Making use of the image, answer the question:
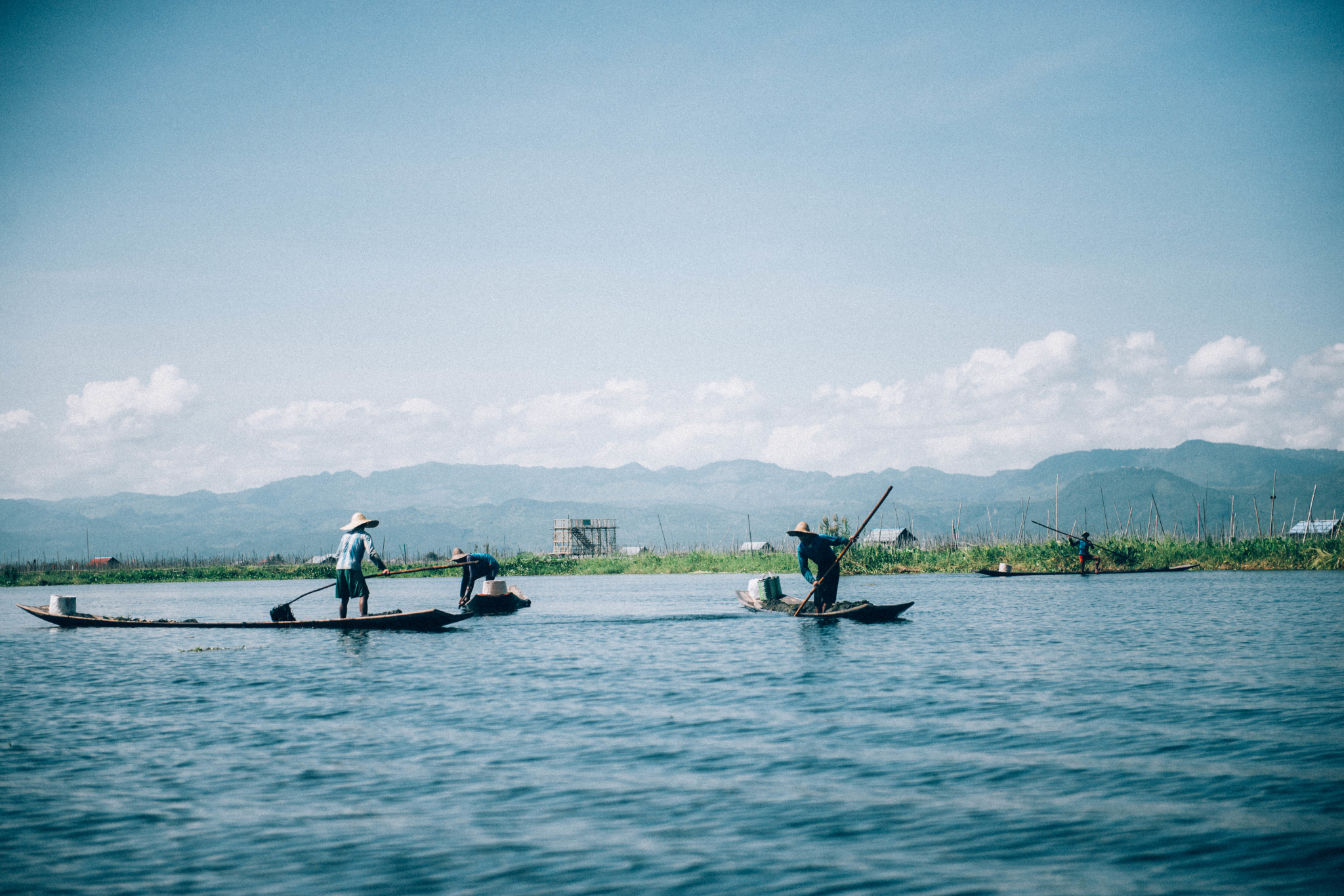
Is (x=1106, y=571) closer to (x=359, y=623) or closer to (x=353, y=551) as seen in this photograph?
(x=359, y=623)

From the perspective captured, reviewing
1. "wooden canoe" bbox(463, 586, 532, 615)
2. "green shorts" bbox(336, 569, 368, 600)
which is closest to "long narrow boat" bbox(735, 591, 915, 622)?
"wooden canoe" bbox(463, 586, 532, 615)

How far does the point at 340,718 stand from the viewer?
36.4 ft

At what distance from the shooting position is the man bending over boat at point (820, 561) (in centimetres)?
2088

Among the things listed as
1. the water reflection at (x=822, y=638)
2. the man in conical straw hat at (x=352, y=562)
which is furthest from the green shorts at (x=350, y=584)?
the water reflection at (x=822, y=638)

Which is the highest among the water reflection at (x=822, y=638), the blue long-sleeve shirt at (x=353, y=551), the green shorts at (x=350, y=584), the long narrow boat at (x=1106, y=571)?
the blue long-sleeve shirt at (x=353, y=551)

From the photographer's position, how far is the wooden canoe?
81.4ft

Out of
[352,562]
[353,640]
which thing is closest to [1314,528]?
[352,562]

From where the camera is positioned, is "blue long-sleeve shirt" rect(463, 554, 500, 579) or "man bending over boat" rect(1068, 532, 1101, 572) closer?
"blue long-sleeve shirt" rect(463, 554, 500, 579)

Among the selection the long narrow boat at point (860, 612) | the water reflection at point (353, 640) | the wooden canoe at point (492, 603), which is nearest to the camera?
the water reflection at point (353, 640)

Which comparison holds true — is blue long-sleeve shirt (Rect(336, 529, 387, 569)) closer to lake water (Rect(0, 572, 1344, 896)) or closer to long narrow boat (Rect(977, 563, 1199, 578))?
lake water (Rect(0, 572, 1344, 896))

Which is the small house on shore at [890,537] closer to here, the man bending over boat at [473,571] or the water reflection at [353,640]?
the man bending over boat at [473,571]

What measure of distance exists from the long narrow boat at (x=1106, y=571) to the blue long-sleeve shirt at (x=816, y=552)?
23.8 meters

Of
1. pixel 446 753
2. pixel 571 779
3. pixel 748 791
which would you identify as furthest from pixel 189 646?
pixel 748 791

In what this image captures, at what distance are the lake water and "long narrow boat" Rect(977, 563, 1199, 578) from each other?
24.8 m
